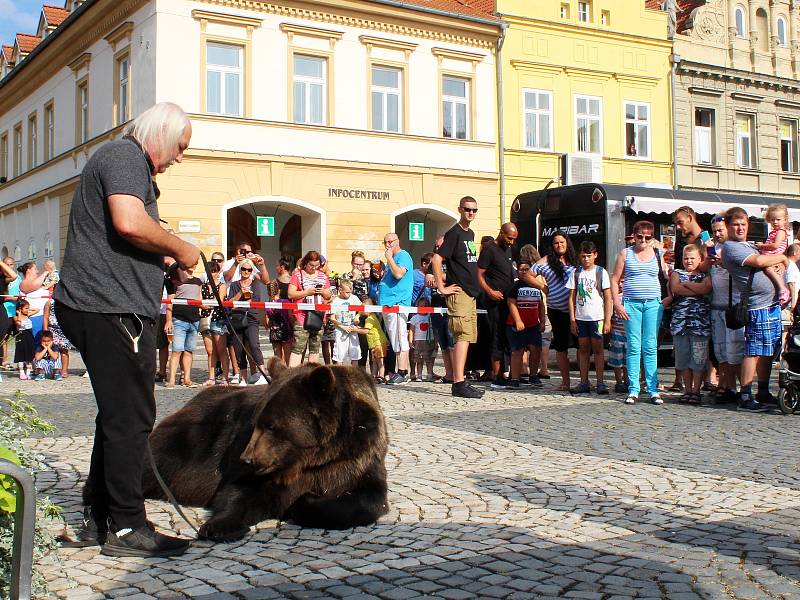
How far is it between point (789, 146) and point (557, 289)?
28.4 metres

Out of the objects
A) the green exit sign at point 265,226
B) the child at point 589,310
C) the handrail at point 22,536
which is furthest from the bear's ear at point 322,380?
the green exit sign at point 265,226

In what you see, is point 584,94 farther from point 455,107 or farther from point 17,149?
point 17,149

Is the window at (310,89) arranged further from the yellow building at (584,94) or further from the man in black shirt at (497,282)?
the man in black shirt at (497,282)

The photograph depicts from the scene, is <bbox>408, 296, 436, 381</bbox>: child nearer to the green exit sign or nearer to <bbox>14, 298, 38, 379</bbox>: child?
<bbox>14, 298, 38, 379</bbox>: child

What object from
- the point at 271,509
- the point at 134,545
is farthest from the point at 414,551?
the point at 134,545

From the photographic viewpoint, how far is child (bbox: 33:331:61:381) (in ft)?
50.5

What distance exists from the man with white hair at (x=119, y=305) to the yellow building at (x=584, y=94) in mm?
26269

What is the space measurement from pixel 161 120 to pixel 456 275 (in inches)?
281

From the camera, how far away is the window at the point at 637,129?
32.6 meters

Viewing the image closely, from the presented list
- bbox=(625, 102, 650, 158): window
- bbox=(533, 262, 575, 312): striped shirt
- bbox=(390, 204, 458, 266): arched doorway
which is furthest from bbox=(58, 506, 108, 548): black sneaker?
bbox=(625, 102, 650, 158): window

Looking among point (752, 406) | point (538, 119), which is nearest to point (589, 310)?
point (752, 406)

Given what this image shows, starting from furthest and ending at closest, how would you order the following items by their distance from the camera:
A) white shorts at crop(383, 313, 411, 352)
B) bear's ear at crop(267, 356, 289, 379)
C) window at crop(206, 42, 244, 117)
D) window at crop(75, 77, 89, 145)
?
window at crop(75, 77, 89, 145) < window at crop(206, 42, 244, 117) < white shorts at crop(383, 313, 411, 352) < bear's ear at crop(267, 356, 289, 379)

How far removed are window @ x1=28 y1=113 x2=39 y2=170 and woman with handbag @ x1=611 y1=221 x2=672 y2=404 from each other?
29.7 meters

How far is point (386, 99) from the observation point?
92.3 ft
